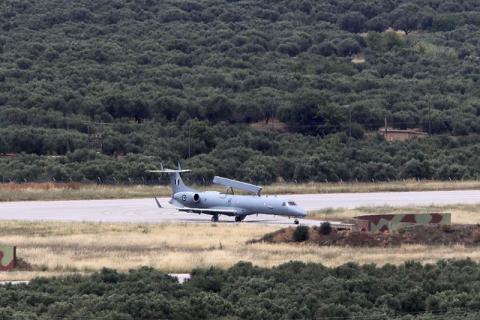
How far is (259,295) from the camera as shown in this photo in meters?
29.2

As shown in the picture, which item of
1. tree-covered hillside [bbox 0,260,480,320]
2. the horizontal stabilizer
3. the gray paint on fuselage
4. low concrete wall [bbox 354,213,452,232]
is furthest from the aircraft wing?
tree-covered hillside [bbox 0,260,480,320]

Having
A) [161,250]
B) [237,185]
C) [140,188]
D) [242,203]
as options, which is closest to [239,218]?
[242,203]

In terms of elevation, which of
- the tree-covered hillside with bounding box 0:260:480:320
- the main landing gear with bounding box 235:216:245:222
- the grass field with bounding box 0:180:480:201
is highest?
the grass field with bounding box 0:180:480:201

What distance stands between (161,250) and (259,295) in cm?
1458

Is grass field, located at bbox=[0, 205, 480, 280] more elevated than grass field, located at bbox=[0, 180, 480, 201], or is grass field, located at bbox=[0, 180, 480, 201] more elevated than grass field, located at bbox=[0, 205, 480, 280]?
grass field, located at bbox=[0, 180, 480, 201]

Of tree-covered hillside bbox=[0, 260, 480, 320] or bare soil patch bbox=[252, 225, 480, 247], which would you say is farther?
bare soil patch bbox=[252, 225, 480, 247]

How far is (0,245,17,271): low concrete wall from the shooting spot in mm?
37938

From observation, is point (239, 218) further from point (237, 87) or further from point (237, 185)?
point (237, 87)

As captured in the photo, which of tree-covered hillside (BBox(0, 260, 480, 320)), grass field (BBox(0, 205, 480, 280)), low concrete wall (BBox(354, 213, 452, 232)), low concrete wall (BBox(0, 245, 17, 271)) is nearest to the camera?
tree-covered hillside (BBox(0, 260, 480, 320))

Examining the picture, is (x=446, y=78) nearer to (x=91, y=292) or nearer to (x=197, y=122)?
(x=197, y=122)

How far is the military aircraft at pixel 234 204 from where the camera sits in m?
55.6

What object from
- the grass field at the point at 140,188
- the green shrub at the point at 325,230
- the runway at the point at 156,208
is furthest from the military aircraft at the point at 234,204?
the grass field at the point at 140,188

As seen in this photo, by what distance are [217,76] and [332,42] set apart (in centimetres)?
1968

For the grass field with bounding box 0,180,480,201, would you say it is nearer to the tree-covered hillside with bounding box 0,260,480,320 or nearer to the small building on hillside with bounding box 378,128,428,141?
the small building on hillside with bounding box 378,128,428,141
